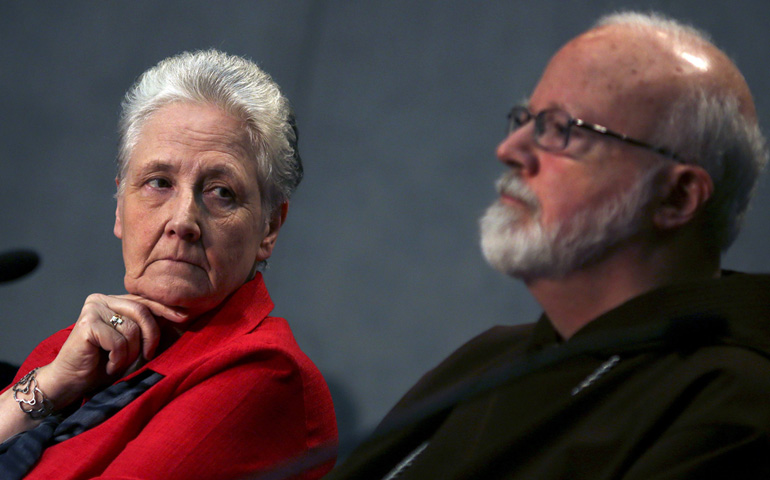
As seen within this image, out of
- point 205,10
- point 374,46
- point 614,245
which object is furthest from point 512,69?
point 205,10

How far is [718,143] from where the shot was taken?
0.88m

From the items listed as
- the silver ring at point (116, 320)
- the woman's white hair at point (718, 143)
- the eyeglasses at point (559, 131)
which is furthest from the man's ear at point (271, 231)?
the woman's white hair at point (718, 143)

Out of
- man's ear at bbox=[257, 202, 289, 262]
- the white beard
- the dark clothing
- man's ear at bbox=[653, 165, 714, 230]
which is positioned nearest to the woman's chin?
man's ear at bbox=[257, 202, 289, 262]

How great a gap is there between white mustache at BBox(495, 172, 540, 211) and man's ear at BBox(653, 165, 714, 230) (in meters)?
0.14

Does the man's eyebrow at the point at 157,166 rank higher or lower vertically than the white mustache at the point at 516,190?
higher

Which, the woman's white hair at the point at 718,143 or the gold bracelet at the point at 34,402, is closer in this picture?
the woman's white hair at the point at 718,143

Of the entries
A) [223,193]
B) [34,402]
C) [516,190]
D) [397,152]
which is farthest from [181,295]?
[516,190]

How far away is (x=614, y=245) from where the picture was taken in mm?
878

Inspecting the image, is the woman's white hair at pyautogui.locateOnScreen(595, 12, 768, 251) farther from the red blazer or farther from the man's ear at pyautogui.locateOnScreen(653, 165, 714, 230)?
the red blazer

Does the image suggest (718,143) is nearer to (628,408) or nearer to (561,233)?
(561,233)

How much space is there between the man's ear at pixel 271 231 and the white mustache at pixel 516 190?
62cm

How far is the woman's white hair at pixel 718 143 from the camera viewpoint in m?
0.87

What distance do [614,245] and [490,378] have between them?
20 centimetres

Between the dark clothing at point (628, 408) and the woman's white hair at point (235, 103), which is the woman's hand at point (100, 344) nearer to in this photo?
the woman's white hair at point (235, 103)
